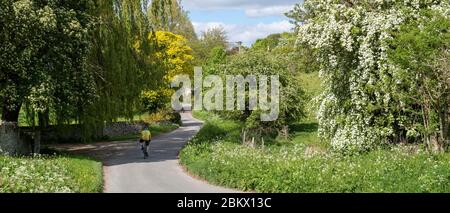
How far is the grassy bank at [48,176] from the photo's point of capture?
1493 cm

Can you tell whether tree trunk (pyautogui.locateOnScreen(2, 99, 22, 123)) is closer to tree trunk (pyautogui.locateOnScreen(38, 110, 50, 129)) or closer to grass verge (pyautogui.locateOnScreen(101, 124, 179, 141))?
tree trunk (pyautogui.locateOnScreen(38, 110, 50, 129))

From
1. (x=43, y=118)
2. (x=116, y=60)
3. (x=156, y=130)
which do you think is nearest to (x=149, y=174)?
(x=43, y=118)

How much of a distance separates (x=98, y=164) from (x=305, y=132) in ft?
52.3

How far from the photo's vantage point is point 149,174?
2053 centimetres

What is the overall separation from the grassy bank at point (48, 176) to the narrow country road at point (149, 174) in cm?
76

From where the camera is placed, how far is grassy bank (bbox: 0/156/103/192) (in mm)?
14930

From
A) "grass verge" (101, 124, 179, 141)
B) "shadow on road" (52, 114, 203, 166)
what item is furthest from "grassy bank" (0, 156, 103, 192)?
"grass verge" (101, 124, 179, 141)

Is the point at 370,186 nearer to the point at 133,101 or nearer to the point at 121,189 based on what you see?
the point at 121,189

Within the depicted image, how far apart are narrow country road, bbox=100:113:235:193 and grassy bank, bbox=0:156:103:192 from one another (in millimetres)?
764

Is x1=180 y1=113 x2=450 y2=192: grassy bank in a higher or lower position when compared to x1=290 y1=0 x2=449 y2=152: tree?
lower

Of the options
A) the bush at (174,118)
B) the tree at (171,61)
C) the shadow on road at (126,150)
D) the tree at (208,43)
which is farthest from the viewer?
the tree at (208,43)

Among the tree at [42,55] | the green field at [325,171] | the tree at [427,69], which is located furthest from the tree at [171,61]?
the tree at [427,69]

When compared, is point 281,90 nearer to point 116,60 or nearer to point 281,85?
point 281,85

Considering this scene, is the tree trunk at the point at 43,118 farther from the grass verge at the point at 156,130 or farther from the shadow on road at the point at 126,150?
the grass verge at the point at 156,130
